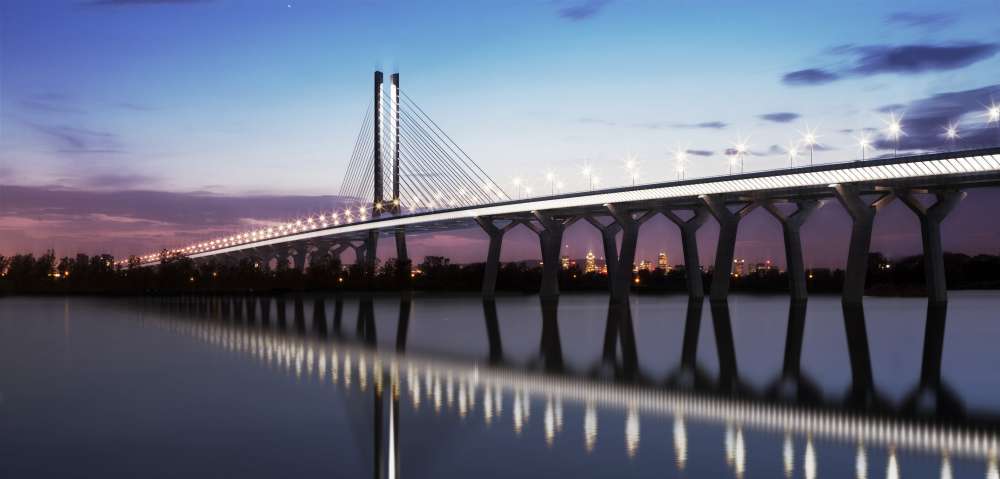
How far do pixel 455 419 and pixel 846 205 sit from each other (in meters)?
46.7

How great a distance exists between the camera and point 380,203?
91938 millimetres

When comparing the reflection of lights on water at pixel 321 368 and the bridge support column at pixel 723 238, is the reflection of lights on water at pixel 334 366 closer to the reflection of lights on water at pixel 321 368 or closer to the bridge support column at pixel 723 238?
the reflection of lights on water at pixel 321 368

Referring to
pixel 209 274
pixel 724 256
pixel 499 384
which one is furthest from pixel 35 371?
pixel 209 274

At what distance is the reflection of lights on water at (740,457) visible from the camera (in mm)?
11688

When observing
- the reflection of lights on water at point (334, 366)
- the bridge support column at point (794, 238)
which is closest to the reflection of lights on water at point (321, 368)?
the reflection of lights on water at point (334, 366)

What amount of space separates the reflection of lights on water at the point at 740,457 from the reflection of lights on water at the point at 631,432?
131 centimetres

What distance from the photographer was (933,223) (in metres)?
60.0

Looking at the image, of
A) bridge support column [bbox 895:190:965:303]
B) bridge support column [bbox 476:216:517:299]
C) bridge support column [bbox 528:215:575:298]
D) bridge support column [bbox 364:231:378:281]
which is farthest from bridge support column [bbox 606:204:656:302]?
bridge support column [bbox 364:231:378:281]

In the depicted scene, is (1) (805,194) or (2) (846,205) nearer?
(2) (846,205)

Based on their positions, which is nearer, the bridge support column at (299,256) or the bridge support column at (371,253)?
the bridge support column at (371,253)

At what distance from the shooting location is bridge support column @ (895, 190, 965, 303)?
59.4 meters

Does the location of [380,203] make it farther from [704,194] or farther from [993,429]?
[993,429]

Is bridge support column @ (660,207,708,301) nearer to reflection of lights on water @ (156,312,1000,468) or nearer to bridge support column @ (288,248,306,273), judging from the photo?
reflection of lights on water @ (156,312,1000,468)

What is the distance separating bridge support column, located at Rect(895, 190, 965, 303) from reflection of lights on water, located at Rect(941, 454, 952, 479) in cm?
5086
